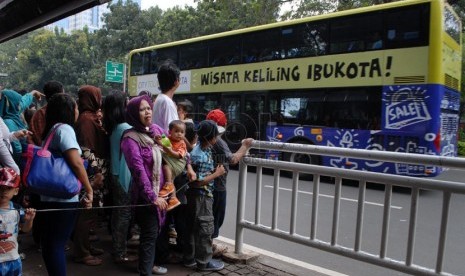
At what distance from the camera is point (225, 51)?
33.2 feet

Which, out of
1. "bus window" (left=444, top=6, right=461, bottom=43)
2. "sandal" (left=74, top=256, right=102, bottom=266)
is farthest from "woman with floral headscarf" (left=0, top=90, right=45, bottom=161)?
"bus window" (left=444, top=6, right=461, bottom=43)

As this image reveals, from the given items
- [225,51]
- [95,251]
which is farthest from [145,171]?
[225,51]

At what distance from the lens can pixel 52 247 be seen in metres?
2.46

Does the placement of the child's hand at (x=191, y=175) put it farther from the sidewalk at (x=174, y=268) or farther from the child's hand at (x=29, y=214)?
the child's hand at (x=29, y=214)

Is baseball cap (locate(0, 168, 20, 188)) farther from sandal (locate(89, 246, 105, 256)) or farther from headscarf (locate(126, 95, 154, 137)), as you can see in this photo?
sandal (locate(89, 246, 105, 256))

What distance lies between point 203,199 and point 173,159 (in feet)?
1.54

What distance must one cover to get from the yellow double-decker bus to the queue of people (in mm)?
2479

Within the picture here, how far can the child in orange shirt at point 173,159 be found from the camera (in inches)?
110

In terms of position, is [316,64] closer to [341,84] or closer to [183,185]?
[341,84]

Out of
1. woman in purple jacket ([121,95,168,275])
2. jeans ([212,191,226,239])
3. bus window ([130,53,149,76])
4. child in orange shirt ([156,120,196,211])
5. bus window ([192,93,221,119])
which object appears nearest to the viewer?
woman in purple jacket ([121,95,168,275])

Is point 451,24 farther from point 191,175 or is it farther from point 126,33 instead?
point 126,33

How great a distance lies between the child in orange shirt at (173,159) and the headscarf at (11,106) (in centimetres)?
167

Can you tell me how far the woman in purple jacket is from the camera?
2.57m

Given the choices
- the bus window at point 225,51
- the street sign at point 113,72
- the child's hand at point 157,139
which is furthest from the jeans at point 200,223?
the street sign at point 113,72
